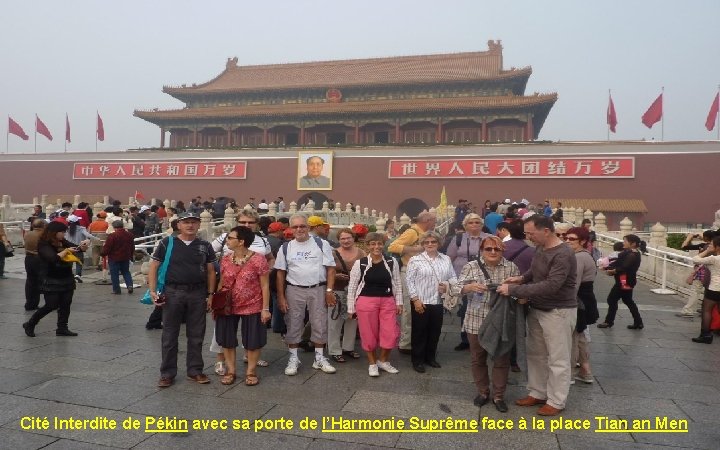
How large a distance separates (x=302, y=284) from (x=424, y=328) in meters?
1.16

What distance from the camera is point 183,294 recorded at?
3.87 meters

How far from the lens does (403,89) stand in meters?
28.6

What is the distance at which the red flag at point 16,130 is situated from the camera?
1023 inches

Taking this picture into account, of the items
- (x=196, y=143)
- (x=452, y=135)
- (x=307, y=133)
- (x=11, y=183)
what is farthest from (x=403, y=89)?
(x=11, y=183)

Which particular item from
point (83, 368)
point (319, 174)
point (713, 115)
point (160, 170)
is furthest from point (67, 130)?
point (713, 115)

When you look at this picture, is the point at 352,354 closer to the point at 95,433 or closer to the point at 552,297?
the point at 552,297

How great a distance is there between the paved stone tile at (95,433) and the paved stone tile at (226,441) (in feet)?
0.37

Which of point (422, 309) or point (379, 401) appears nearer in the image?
point (379, 401)

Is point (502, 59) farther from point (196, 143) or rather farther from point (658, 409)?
point (658, 409)

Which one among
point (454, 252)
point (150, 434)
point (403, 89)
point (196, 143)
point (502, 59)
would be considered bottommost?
point (150, 434)

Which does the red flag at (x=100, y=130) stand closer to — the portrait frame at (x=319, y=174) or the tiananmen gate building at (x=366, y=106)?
the tiananmen gate building at (x=366, y=106)

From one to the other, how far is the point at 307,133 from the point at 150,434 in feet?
88.8

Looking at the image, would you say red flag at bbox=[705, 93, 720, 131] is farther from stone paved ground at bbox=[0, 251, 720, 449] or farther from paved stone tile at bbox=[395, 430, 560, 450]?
paved stone tile at bbox=[395, 430, 560, 450]

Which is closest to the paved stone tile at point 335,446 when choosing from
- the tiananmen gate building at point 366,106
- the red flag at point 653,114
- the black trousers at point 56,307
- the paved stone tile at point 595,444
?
the paved stone tile at point 595,444
